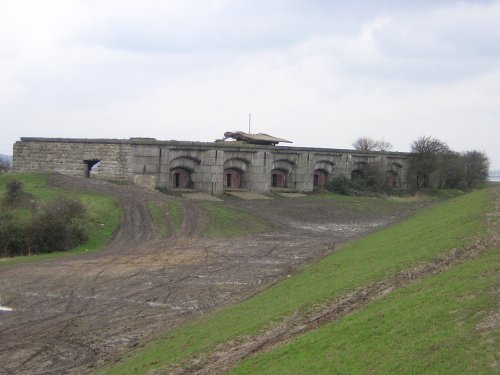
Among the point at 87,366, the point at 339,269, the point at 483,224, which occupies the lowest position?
the point at 87,366

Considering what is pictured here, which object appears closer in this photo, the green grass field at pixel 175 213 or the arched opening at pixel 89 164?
the green grass field at pixel 175 213

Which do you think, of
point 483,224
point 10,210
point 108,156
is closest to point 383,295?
point 483,224

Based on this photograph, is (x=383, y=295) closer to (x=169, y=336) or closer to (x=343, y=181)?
(x=169, y=336)

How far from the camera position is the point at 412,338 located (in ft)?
28.5

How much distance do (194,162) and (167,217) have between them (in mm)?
12162

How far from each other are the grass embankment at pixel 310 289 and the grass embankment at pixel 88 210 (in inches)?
436

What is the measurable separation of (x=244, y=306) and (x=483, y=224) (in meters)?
8.04

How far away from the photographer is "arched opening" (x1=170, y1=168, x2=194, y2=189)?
44.3 meters

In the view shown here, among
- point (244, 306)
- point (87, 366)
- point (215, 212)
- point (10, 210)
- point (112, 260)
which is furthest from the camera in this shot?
point (215, 212)

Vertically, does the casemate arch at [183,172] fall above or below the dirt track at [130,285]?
above

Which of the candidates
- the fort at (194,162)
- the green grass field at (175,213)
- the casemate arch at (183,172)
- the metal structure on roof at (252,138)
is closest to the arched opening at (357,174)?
the fort at (194,162)

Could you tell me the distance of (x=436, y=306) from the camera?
31.9 feet

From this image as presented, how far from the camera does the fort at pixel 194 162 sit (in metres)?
39.9

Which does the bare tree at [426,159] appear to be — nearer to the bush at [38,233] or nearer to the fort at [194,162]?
the fort at [194,162]
